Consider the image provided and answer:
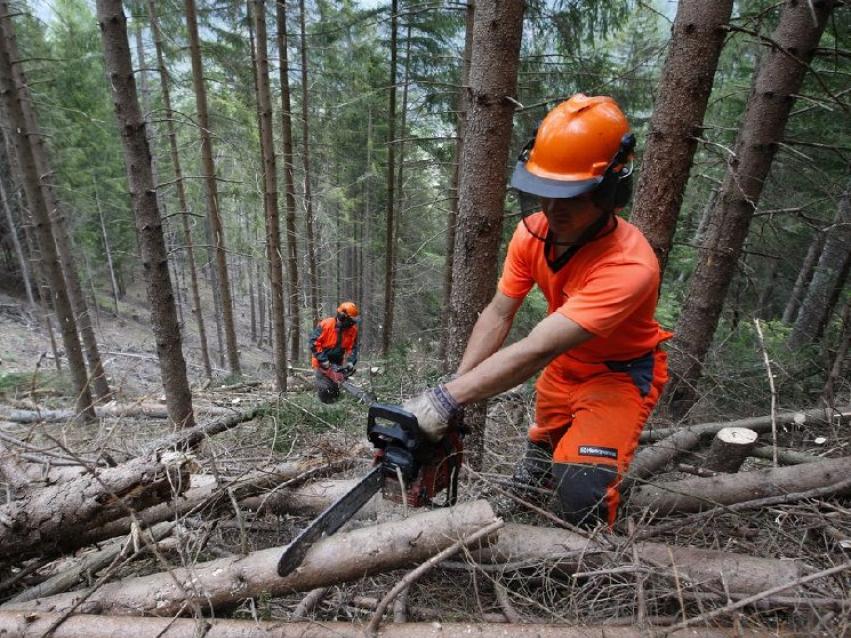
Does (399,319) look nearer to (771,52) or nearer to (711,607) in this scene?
(771,52)

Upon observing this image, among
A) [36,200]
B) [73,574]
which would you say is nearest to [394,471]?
[73,574]

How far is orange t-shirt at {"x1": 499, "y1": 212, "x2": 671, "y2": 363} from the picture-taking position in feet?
6.40

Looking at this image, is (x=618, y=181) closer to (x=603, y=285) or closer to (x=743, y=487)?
(x=603, y=285)

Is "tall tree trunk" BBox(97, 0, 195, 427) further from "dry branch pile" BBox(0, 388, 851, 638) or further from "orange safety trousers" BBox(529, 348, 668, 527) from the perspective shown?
"orange safety trousers" BBox(529, 348, 668, 527)

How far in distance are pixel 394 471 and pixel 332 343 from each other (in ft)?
21.2

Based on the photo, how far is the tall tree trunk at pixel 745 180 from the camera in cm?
420

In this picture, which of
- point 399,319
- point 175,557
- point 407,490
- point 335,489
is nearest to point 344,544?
point 407,490

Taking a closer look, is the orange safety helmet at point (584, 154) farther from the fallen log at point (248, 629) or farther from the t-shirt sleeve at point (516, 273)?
the fallen log at point (248, 629)

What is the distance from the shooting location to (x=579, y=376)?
256 centimetres

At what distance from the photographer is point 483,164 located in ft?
9.98

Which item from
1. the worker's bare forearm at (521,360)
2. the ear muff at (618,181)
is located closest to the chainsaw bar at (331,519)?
the worker's bare forearm at (521,360)

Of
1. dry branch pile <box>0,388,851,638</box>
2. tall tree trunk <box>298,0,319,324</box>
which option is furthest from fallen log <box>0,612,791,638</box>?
tall tree trunk <box>298,0,319,324</box>

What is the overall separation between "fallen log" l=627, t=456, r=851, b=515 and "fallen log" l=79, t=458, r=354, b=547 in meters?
1.90

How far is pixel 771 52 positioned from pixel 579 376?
4.17 metres
